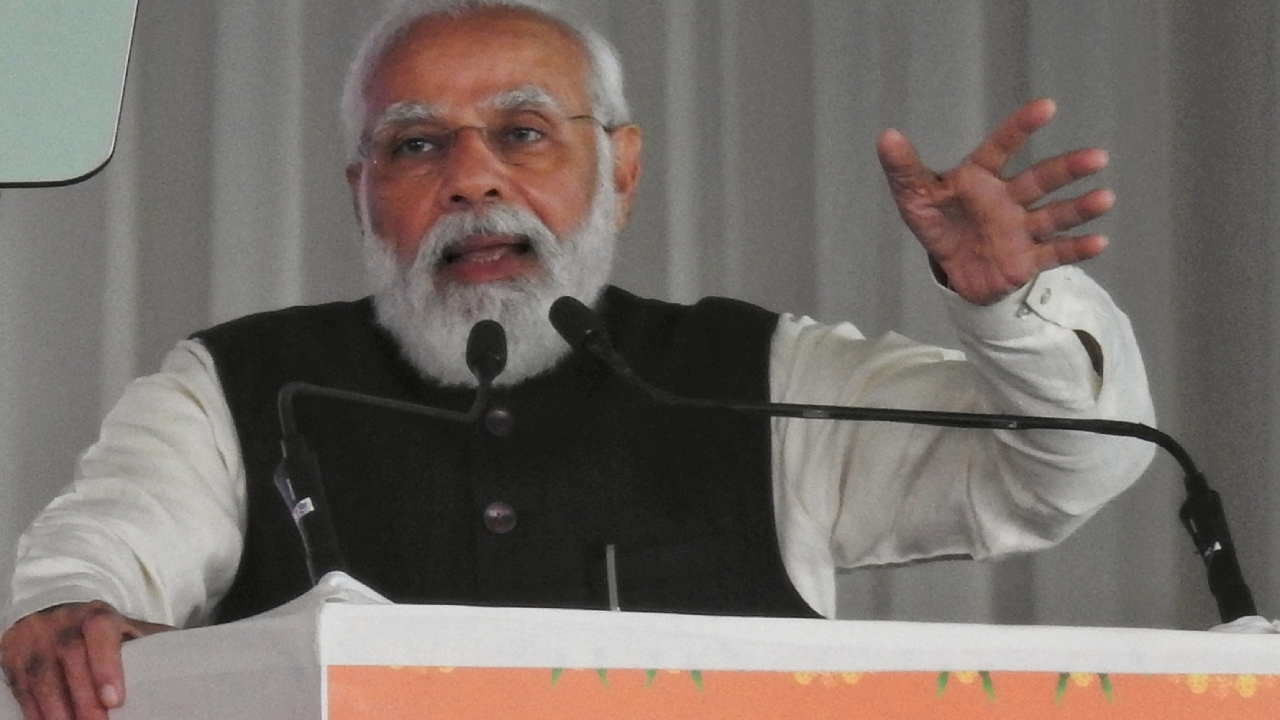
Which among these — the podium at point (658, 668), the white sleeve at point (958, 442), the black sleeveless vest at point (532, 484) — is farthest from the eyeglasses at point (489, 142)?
the podium at point (658, 668)

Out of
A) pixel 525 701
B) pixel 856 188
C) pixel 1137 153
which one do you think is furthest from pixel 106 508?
pixel 1137 153

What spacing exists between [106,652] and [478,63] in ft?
3.34

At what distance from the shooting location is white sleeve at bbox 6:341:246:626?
1435mm

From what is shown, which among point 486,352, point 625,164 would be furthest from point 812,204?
point 486,352

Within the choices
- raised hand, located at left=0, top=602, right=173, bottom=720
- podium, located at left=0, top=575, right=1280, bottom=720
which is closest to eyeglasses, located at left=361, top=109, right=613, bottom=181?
raised hand, located at left=0, top=602, right=173, bottom=720

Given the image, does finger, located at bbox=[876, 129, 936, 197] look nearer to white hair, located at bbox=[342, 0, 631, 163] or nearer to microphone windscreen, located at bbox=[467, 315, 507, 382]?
microphone windscreen, located at bbox=[467, 315, 507, 382]

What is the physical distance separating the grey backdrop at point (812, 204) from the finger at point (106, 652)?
4.39 feet

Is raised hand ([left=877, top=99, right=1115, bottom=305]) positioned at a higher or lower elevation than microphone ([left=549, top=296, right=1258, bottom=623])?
higher

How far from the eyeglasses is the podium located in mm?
987

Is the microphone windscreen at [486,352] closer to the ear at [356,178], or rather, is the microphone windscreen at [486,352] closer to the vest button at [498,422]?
the vest button at [498,422]

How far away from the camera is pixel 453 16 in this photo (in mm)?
1952

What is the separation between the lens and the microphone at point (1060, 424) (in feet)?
3.95

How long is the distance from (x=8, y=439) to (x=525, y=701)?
69.3 inches

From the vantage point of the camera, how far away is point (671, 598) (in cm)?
175
